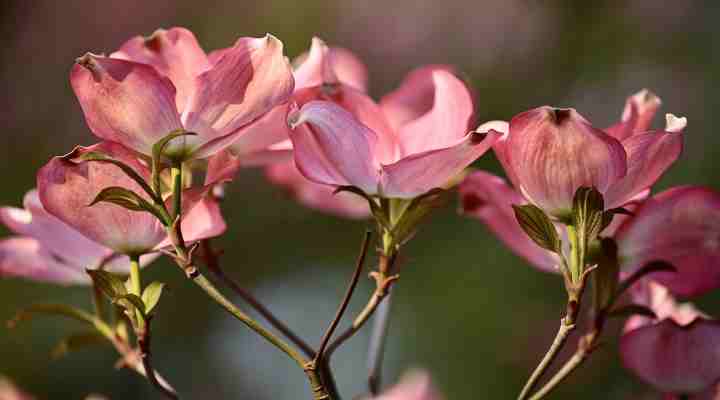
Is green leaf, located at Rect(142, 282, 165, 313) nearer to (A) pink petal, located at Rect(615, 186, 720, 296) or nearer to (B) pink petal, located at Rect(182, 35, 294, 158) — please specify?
(B) pink petal, located at Rect(182, 35, 294, 158)

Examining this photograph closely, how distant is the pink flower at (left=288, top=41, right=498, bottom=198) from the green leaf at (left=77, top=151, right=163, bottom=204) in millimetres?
50

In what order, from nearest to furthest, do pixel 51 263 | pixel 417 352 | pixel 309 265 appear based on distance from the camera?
pixel 51 263
pixel 417 352
pixel 309 265

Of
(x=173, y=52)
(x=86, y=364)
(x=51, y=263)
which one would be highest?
(x=173, y=52)

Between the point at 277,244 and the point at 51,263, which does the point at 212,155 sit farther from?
the point at 277,244

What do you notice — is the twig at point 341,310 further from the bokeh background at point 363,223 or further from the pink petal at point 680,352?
the bokeh background at point 363,223

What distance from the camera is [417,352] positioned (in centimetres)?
154

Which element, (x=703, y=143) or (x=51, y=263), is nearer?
(x=51, y=263)

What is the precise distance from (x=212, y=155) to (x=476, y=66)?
1.87 meters

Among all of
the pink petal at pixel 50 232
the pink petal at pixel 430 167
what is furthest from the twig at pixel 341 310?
the pink petal at pixel 50 232

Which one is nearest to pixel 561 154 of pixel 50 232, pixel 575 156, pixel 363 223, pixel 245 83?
pixel 575 156

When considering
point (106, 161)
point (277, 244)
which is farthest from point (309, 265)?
point (106, 161)

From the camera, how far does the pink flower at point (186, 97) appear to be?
345mm

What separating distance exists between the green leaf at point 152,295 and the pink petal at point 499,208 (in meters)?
0.13

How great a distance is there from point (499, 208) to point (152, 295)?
142 mm
